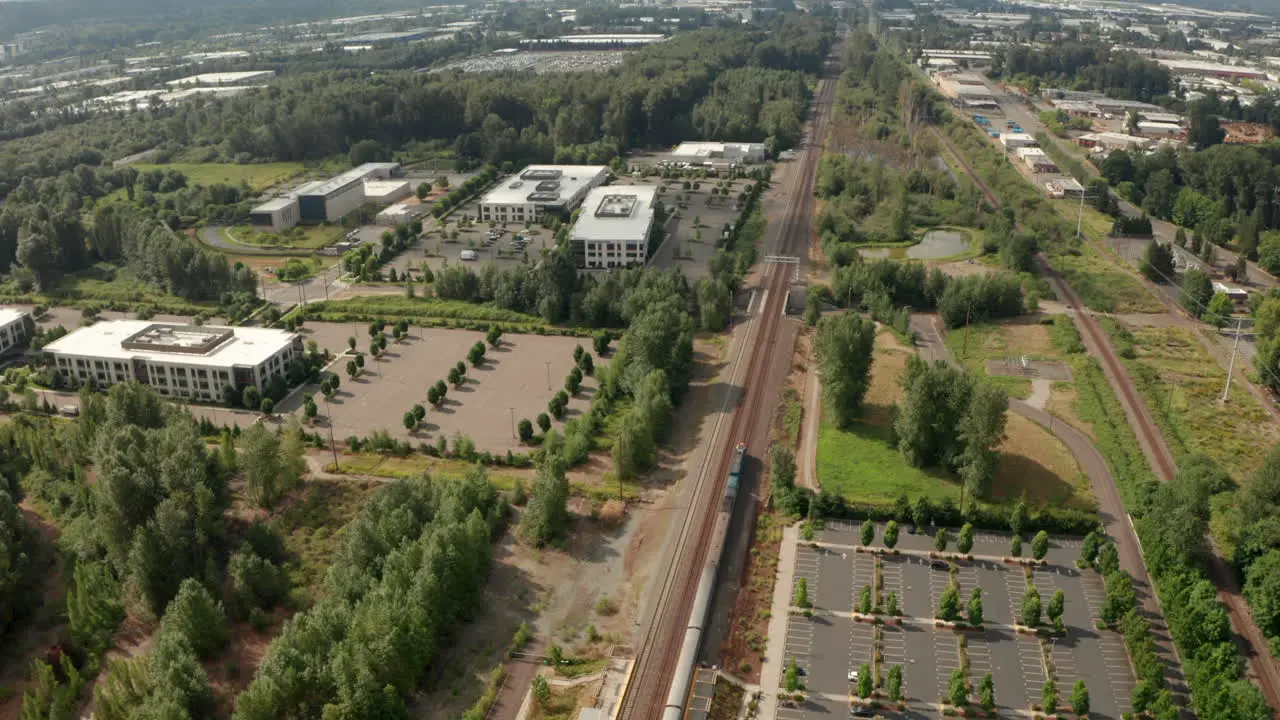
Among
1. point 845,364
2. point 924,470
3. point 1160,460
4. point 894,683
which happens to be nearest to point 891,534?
point 924,470

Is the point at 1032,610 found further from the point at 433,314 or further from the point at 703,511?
the point at 433,314

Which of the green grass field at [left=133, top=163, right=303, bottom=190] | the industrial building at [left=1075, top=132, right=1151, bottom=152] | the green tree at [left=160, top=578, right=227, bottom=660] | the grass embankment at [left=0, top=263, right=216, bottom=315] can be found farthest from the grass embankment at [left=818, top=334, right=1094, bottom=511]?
the green grass field at [left=133, top=163, right=303, bottom=190]

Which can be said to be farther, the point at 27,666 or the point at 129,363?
the point at 129,363

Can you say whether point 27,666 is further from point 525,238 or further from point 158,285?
point 525,238

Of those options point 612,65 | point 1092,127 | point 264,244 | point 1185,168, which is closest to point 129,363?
point 264,244

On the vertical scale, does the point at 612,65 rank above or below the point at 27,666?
above

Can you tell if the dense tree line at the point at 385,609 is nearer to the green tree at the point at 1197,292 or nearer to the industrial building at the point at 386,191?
the green tree at the point at 1197,292
